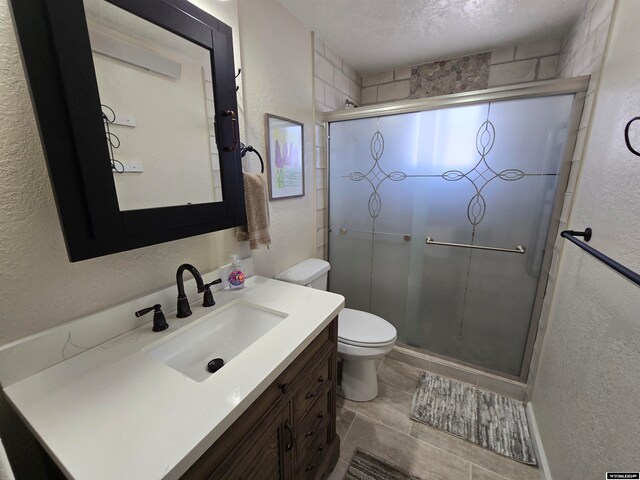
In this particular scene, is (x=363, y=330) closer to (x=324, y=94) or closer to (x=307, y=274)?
(x=307, y=274)

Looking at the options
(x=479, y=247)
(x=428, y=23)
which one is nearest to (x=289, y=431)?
(x=479, y=247)

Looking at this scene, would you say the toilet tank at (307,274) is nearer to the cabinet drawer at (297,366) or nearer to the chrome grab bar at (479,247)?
the cabinet drawer at (297,366)

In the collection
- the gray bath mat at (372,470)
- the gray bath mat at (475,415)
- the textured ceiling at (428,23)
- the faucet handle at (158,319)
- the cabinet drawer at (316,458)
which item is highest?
the textured ceiling at (428,23)

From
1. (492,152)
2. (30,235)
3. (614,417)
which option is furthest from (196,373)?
(492,152)

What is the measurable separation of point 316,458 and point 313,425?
0.63 feet

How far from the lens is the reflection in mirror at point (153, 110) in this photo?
0.76 meters

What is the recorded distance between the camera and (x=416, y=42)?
182 centimetres

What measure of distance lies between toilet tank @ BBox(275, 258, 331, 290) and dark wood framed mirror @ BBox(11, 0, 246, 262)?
597 mm

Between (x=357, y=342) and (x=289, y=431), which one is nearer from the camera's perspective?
(x=289, y=431)

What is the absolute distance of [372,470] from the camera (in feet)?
4.27

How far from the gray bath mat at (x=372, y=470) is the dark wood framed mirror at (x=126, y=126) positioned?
4.35 ft

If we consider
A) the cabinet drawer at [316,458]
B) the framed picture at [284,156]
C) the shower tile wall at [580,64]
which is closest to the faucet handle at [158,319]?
the cabinet drawer at [316,458]

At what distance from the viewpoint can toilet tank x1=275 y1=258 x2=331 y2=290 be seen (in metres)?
1.63

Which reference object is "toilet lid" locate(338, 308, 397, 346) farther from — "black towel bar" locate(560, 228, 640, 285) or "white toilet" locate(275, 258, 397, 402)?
"black towel bar" locate(560, 228, 640, 285)
